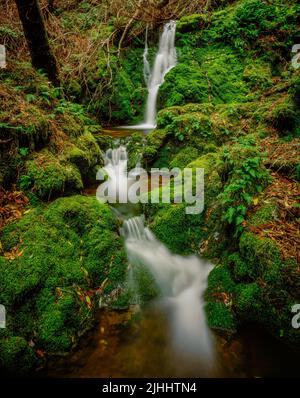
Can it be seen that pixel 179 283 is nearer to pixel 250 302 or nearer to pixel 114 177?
pixel 250 302

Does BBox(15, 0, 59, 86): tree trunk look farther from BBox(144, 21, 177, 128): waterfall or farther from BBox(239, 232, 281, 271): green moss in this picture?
BBox(239, 232, 281, 271): green moss

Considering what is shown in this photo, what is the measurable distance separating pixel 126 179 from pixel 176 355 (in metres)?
4.39

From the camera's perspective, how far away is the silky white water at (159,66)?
10.5 meters

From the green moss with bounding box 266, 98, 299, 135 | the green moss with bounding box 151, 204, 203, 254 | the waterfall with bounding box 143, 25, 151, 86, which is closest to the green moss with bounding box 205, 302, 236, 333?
the green moss with bounding box 151, 204, 203, 254

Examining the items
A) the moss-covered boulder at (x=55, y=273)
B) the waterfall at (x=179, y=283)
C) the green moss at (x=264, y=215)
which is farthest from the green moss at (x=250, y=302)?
the moss-covered boulder at (x=55, y=273)

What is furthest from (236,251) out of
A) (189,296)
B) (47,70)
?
(47,70)

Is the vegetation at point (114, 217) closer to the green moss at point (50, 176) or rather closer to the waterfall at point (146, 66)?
the green moss at point (50, 176)

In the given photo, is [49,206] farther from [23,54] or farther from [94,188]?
[23,54]

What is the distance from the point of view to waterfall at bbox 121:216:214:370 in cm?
402

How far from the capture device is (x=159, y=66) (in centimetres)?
1152

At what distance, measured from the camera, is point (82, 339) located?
3.85m

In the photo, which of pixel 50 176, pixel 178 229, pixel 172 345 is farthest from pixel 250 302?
pixel 50 176

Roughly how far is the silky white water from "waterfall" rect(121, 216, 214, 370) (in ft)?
19.5
